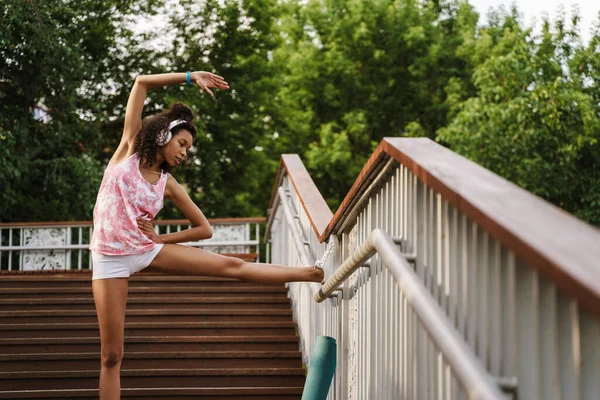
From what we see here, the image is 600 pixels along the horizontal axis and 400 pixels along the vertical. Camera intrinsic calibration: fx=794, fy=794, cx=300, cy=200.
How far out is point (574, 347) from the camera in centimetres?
115

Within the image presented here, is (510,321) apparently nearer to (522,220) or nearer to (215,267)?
(522,220)

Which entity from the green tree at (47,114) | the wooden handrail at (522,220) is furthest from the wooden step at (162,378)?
the green tree at (47,114)

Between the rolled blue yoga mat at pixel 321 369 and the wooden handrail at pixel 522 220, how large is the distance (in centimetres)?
119

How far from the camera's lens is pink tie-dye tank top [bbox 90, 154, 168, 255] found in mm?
3314

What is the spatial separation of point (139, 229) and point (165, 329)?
2.59 meters

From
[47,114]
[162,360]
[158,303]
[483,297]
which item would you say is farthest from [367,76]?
[483,297]

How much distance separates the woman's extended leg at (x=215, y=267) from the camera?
3438 mm

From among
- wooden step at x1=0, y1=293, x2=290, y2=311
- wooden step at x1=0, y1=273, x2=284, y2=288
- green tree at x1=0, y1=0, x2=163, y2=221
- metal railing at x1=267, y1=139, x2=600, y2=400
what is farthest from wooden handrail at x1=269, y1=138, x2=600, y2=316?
green tree at x1=0, y1=0, x2=163, y2=221

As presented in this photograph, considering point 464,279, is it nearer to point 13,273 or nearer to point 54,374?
point 54,374

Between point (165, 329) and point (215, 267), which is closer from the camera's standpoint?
point (215, 267)

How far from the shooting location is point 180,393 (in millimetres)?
4617

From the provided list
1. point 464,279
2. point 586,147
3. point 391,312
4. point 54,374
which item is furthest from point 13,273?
point 586,147

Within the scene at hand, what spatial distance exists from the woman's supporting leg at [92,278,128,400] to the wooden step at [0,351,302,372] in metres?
1.70

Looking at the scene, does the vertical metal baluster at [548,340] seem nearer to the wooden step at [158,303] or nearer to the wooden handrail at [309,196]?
the wooden handrail at [309,196]
